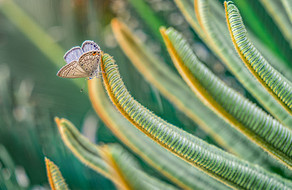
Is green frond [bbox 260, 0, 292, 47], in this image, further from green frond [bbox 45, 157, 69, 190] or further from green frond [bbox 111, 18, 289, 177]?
green frond [bbox 45, 157, 69, 190]

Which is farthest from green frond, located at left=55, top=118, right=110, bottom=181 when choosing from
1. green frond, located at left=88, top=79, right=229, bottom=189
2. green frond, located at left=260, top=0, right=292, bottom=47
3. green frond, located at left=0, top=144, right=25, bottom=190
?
green frond, located at left=260, top=0, right=292, bottom=47

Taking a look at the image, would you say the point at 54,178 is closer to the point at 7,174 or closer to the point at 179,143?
the point at 179,143

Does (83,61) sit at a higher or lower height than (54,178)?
higher

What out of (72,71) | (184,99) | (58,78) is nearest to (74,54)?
(72,71)

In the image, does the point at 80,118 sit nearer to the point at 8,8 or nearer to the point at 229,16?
the point at 8,8

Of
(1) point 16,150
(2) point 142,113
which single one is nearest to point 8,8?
(1) point 16,150
